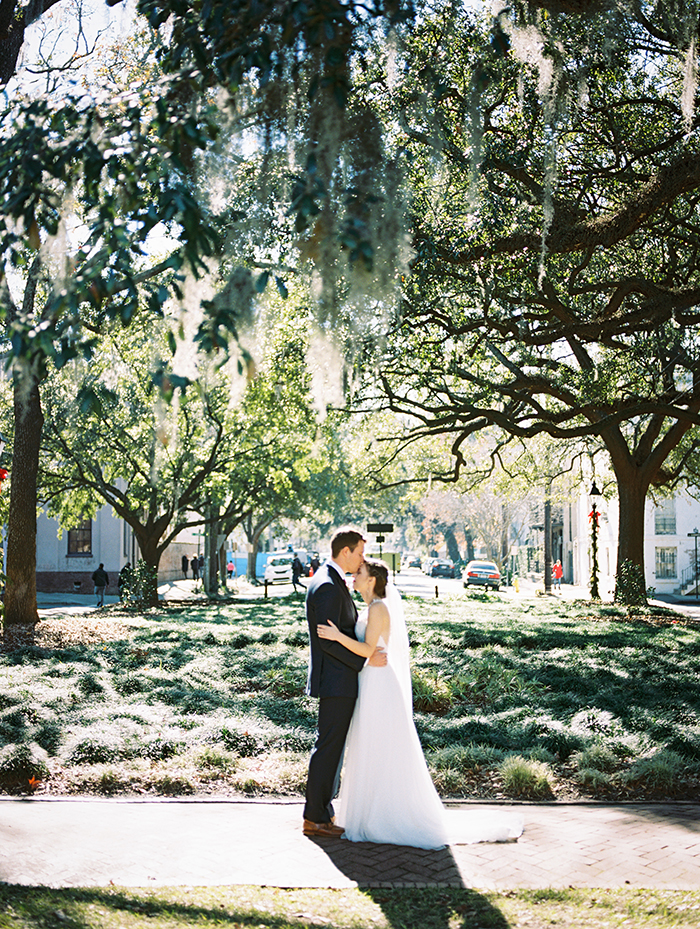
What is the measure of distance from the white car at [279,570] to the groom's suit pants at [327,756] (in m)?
47.5

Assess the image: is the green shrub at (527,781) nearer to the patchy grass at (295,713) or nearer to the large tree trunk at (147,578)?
the patchy grass at (295,713)

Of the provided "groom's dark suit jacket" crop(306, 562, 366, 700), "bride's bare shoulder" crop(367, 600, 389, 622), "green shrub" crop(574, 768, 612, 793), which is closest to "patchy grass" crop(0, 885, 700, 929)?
"groom's dark suit jacket" crop(306, 562, 366, 700)

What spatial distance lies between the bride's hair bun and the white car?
4750 centimetres

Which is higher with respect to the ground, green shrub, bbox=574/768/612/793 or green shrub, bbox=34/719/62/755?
green shrub, bbox=34/719/62/755

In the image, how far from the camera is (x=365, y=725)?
611cm

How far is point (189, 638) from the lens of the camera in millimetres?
15461

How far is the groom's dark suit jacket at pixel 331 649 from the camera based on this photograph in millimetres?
6133

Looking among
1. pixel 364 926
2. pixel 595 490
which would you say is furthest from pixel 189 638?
pixel 595 490

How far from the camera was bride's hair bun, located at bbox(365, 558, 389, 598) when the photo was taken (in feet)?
20.4

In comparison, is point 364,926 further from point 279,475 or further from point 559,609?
point 279,475

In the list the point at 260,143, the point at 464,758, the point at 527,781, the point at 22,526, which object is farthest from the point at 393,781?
the point at 22,526

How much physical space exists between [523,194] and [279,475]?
694 inches

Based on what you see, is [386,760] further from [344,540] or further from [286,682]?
[286,682]

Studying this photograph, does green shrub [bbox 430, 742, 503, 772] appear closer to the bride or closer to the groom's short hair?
the bride
